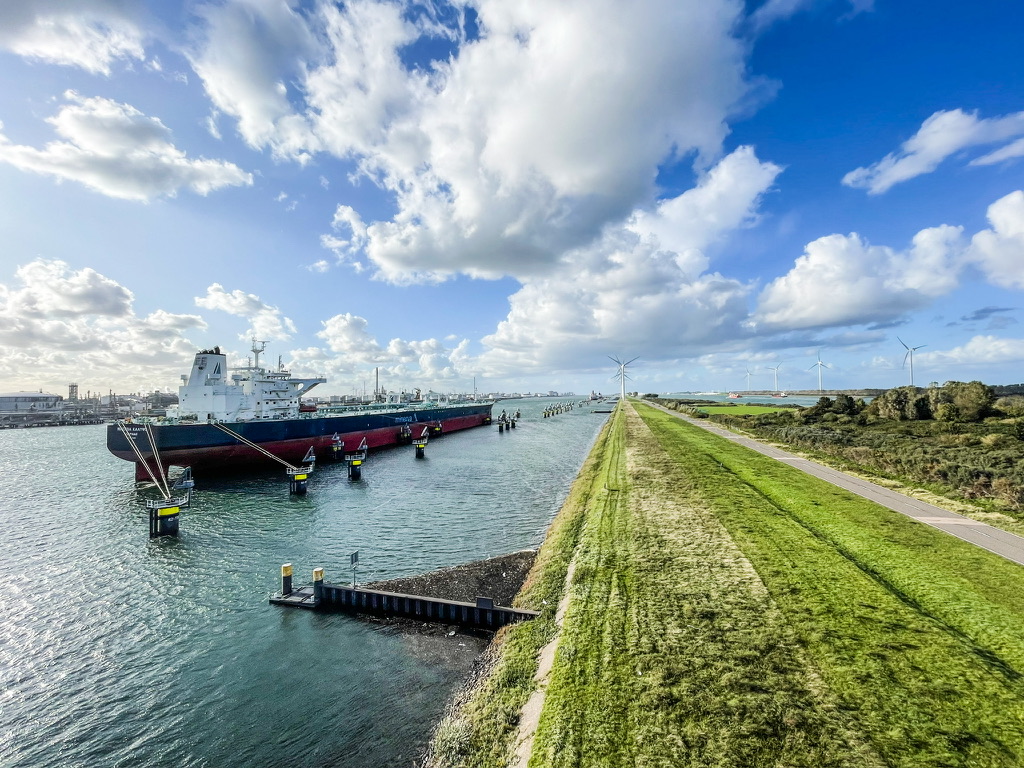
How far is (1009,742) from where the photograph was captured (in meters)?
5.89

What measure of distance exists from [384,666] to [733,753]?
8.32m

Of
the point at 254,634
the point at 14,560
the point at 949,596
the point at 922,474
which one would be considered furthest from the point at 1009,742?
the point at 14,560

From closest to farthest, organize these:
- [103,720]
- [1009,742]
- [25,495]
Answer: [1009,742], [103,720], [25,495]

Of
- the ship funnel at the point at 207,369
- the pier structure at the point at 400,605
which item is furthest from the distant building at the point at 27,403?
the pier structure at the point at 400,605

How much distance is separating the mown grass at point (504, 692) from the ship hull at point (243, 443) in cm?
2867

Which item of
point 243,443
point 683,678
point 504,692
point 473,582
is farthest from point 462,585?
point 243,443

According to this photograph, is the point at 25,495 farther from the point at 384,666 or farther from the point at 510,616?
the point at 510,616

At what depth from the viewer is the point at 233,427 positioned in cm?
4128

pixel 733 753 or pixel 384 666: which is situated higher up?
pixel 733 753

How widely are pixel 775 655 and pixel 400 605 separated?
1025 centimetres

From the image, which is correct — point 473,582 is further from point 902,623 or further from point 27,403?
point 27,403

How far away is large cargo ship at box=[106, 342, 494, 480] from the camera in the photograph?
122 ft

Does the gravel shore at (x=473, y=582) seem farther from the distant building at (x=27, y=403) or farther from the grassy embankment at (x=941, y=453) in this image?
the distant building at (x=27, y=403)

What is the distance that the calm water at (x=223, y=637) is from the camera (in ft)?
29.4
